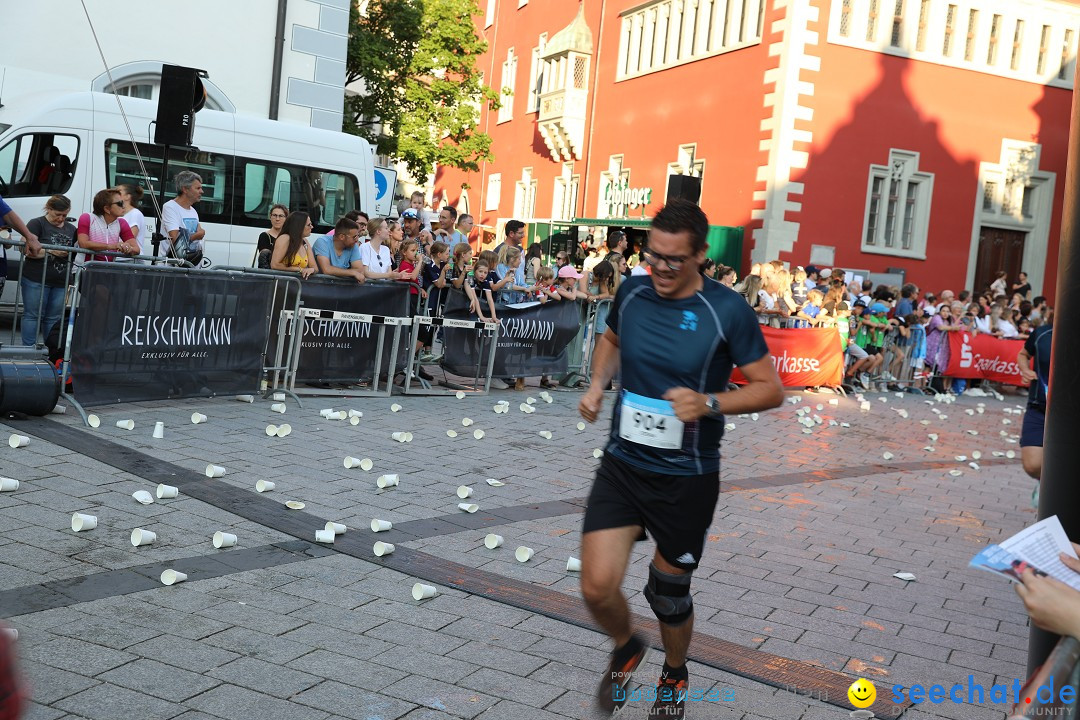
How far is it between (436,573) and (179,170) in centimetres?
1144

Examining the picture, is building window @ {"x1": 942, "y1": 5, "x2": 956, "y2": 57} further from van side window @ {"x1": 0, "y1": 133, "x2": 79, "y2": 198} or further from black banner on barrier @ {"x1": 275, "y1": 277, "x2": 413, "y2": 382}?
van side window @ {"x1": 0, "y1": 133, "x2": 79, "y2": 198}

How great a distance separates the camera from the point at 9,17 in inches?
685

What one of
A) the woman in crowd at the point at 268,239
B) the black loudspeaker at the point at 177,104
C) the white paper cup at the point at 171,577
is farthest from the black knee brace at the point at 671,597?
the black loudspeaker at the point at 177,104

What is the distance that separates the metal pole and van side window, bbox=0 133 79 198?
1341 centimetres

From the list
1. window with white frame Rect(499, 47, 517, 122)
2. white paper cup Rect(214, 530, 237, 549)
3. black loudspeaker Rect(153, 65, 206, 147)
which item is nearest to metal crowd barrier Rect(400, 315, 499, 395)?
black loudspeaker Rect(153, 65, 206, 147)

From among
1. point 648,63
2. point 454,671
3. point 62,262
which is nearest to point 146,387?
point 62,262

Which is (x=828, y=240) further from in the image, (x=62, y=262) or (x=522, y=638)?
(x=522, y=638)

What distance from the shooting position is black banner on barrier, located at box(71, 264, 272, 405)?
859cm

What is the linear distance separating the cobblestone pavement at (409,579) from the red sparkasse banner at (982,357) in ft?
35.3

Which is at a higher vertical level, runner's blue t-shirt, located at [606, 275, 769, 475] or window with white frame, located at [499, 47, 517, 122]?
window with white frame, located at [499, 47, 517, 122]

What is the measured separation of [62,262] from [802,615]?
7.42 m

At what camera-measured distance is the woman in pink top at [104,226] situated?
10969 millimetres

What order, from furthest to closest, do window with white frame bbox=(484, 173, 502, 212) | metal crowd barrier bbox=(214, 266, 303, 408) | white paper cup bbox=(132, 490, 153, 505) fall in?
window with white frame bbox=(484, 173, 502, 212), metal crowd barrier bbox=(214, 266, 303, 408), white paper cup bbox=(132, 490, 153, 505)

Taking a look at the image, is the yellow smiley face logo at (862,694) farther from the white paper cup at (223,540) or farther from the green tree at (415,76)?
the green tree at (415,76)
